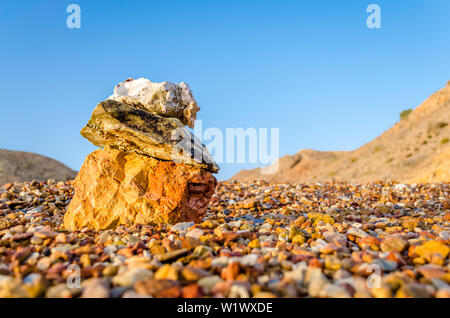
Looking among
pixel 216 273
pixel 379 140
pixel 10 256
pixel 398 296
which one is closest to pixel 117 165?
pixel 10 256

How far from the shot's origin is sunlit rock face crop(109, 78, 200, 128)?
5.20 metres

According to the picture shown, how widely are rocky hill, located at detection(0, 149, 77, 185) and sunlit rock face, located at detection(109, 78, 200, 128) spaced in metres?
19.7

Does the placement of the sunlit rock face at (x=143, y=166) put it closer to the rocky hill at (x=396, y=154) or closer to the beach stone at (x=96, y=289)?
the beach stone at (x=96, y=289)

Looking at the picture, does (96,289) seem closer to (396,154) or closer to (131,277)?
(131,277)

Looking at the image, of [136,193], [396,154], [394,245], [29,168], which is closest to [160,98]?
[136,193]

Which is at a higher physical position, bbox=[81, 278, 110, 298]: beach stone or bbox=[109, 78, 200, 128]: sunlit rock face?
bbox=[109, 78, 200, 128]: sunlit rock face

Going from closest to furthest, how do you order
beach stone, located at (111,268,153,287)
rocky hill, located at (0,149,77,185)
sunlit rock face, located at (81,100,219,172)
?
1. beach stone, located at (111,268,153,287)
2. sunlit rock face, located at (81,100,219,172)
3. rocky hill, located at (0,149,77,185)

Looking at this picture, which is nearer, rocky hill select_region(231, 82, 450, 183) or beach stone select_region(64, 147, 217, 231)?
beach stone select_region(64, 147, 217, 231)

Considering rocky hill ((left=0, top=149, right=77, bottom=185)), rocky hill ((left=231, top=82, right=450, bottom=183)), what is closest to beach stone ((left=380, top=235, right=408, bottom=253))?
rocky hill ((left=231, top=82, right=450, bottom=183))

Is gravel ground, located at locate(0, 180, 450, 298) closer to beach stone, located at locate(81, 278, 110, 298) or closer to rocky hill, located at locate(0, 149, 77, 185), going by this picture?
beach stone, located at locate(81, 278, 110, 298)

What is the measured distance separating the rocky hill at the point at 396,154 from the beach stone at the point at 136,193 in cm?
2039

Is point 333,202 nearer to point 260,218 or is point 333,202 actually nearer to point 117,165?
point 260,218

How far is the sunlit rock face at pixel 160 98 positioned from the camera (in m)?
5.20

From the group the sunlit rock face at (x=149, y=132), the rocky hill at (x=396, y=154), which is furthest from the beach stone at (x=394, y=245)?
the rocky hill at (x=396, y=154)
